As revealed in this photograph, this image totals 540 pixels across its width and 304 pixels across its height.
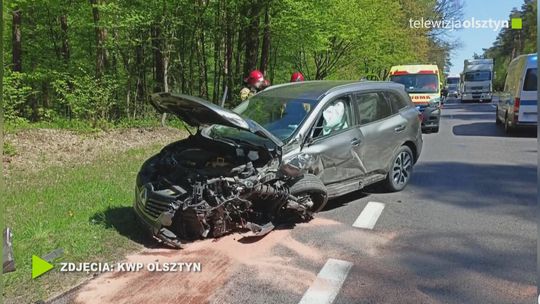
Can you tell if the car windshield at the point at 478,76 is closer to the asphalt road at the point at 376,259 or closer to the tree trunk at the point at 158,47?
the tree trunk at the point at 158,47

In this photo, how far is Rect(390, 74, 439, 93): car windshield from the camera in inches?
643

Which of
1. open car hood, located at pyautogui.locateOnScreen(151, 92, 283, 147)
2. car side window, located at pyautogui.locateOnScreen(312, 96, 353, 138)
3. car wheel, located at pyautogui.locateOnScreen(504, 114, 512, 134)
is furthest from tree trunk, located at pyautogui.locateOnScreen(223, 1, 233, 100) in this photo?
open car hood, located at pyautogui.locateOnScreen(151, 92, 283, 147)

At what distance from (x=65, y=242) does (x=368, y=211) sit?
3.59 metres

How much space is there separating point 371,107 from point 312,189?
2073mm

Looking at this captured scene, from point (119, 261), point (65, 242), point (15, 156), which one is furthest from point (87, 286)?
point (15, 156)

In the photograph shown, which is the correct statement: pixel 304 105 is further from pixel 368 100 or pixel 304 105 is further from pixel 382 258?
pixel 382 258

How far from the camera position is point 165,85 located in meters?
15.0

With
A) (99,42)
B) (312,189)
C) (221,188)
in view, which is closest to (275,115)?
(312,189)

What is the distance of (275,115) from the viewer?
588 centimetres

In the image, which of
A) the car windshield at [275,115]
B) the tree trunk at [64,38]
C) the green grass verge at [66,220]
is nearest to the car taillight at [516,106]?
the car windshield at [275,115]

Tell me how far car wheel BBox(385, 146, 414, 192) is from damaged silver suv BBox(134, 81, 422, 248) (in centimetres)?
3

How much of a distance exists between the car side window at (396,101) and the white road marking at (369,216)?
1670 mm

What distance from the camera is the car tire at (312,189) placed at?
4.97 meters

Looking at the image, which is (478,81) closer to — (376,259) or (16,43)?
(16,43)
